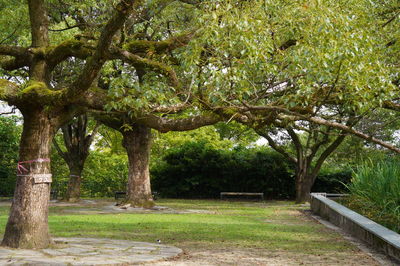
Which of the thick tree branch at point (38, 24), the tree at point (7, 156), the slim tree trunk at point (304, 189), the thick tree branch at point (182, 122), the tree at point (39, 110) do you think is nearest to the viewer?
the tree at point (39, 110)

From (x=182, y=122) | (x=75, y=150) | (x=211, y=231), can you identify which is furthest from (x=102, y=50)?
(x=75, y=150)

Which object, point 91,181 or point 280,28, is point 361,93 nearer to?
point 280,28

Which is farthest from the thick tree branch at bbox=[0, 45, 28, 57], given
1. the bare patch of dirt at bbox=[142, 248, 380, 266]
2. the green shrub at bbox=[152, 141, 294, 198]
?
the green shrub at bbox=[152, 141, 294, 198]

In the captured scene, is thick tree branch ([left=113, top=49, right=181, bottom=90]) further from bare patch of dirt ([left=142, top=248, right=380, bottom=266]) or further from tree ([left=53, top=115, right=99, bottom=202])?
tree ([left=53, top=115, right=99, bottom=202])

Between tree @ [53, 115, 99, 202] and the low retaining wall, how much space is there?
1183 centimetres

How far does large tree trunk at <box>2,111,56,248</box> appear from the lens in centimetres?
919

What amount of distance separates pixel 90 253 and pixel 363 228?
19.5 feet

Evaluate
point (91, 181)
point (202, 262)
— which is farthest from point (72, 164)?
point (202, 262)

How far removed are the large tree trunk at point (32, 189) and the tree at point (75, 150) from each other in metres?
15.5

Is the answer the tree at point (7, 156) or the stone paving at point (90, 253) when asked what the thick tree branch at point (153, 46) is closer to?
the stone paving at point (90, 253)

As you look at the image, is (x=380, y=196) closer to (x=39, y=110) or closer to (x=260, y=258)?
(x=260, y=258)

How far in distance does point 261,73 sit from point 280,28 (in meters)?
0.83

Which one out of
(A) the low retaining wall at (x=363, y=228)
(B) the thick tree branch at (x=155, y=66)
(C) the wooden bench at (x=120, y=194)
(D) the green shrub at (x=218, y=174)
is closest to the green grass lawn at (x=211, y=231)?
(A) the low retaining wall at (x=363, y=228)

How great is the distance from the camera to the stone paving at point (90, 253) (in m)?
7.78
